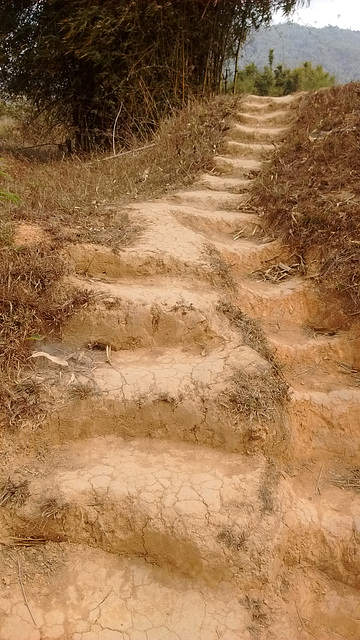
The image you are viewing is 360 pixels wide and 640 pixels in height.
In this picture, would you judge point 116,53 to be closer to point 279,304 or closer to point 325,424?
point 279,304

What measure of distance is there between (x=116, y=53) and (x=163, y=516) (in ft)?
15.2

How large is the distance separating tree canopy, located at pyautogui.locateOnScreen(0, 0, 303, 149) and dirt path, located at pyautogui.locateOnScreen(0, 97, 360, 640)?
10.9ft

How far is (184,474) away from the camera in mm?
1569

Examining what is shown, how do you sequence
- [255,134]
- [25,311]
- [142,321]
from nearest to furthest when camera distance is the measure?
[25,311]
[142,321]
[255,134]

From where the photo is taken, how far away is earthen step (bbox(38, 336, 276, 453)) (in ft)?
5.42

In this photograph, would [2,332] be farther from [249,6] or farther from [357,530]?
[249,6]

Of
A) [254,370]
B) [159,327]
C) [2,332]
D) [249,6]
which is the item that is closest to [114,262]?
[159,327]

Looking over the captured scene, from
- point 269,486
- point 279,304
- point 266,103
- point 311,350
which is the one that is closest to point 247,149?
point 266,103

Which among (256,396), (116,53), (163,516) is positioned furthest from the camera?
(116,53)

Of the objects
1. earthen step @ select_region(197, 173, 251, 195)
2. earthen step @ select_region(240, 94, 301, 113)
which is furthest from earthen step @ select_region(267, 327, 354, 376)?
earthen step @ select_region(240, 94, 301, 113)

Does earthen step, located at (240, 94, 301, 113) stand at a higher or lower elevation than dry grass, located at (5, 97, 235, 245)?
higher

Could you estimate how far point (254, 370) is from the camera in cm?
179

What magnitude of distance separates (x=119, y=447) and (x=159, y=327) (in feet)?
1.84

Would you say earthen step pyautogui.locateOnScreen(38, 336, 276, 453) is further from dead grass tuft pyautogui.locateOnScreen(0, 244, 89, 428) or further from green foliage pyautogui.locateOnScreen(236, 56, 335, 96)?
green foliage pyautogui.locateOnScreen(236, 56, 335, 96)
